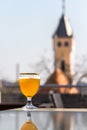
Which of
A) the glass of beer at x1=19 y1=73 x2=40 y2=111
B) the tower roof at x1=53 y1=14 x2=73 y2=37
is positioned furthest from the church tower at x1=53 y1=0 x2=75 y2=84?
the glass of beer at x1=19 y1=73 x2=40 y2=111

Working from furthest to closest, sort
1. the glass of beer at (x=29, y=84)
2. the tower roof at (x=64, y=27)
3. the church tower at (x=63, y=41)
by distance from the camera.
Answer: the tower roof at (x=64, y=27) < the church tower at (x=63, y=41) < the glass of beer at (x=29, y=84)

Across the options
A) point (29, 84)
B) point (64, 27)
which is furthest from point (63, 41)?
point (29, 84)

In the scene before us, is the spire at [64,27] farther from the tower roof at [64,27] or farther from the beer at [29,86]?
the beer at [29,86]

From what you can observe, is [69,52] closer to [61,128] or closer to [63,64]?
[63,64]

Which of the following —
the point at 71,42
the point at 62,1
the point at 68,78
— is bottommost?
the point at 68,78

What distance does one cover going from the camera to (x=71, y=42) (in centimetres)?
3023

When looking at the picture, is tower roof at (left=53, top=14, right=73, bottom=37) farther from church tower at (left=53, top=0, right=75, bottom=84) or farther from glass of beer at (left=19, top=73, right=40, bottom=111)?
glass of beer at (left=19, top=73, right=40, bottom=111)

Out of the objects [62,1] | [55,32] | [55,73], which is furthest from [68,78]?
[55,32]

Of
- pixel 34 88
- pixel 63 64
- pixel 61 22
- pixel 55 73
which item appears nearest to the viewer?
pixel 34 88

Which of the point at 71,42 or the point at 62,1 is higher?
the point at 62,1

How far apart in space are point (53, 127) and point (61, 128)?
0.06ft

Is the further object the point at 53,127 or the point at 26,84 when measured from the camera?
the point at 26,84

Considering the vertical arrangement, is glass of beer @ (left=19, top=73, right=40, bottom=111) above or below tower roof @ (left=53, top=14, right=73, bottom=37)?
below

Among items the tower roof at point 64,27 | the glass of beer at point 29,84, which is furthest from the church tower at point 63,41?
the glass of beer at point 29,84
